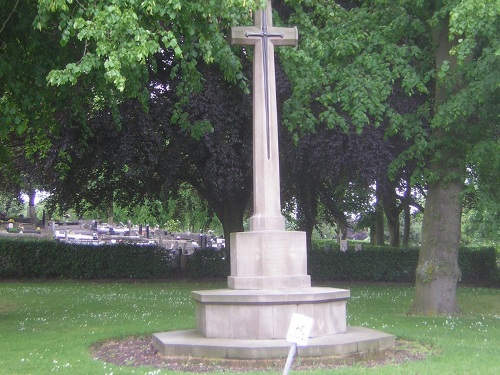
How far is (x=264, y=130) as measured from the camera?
36.9 feet

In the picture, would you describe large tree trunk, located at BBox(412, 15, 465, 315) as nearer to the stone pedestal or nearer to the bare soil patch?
the bare soil patch

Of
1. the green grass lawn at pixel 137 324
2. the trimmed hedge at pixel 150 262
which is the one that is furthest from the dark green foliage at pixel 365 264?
the green grass lawn at pixel 137 324

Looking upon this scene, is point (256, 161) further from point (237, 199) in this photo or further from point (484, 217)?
point (237, 199)

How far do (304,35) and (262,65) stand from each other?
176 inches

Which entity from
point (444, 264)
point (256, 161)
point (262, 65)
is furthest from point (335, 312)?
point (444, 264)

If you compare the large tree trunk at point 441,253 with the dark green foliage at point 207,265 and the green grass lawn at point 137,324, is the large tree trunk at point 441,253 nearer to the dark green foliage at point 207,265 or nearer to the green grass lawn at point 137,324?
the green grass lawn at point 137,324

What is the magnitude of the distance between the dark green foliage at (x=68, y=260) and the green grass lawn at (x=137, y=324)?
2.27m

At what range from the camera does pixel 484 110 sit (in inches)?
587

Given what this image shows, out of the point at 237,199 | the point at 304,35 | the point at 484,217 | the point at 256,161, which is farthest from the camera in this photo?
the point at 237,199

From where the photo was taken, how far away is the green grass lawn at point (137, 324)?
30.7ft

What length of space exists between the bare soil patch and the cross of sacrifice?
2378 mm

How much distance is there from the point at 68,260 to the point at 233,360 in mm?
17961

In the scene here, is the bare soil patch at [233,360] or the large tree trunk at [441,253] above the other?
the large tree trunk at [441,253]

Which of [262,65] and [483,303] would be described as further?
[483,303]
